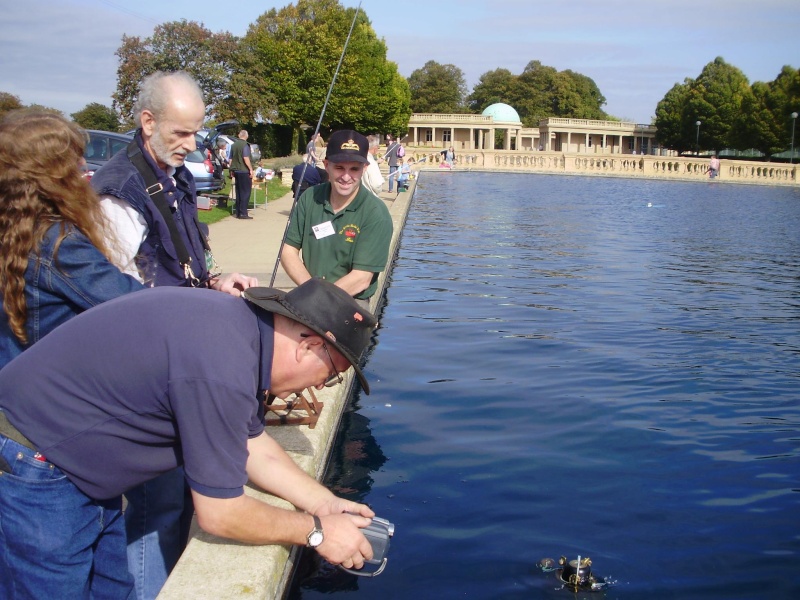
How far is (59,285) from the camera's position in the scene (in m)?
2.86

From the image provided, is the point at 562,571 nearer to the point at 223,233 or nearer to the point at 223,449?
the point at 223,449

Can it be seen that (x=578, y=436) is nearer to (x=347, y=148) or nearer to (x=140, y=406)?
(x=347, y=148)

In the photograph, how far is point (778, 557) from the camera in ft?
15.9

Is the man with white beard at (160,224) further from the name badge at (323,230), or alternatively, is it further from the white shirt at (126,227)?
the name badge at (323,230)

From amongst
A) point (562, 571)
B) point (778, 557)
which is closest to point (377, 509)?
point (562, 571)

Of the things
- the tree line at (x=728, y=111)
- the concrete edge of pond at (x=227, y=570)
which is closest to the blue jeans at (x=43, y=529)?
the concrete edge of pond at (x=227, y=570)

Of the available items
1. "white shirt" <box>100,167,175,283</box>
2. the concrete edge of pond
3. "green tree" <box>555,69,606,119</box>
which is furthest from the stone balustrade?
"green tree" <box>555,69,606,119</box>

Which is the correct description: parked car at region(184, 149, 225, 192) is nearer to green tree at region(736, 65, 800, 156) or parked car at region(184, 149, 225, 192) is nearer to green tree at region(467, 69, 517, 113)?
green tree at region(736, 65, 800, 156)

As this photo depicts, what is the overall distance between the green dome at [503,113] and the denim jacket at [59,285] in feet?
382

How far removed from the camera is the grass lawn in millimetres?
17516

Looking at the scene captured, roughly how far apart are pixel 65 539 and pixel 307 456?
1975 millimetres

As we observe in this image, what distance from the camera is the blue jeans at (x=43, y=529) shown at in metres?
2.51

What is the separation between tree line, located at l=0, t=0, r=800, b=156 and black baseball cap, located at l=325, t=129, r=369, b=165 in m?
10.0

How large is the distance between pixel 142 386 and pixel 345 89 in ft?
206
